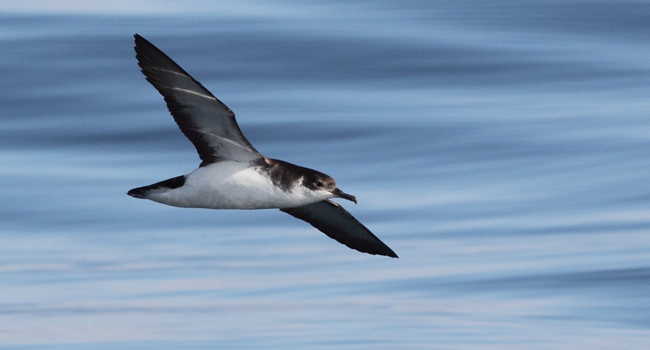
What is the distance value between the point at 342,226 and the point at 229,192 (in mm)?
2206

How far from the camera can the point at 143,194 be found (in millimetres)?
10227

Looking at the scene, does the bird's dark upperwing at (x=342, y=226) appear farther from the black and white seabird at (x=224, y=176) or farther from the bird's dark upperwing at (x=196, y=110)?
the bird's dark upperwing at (x=196, y=110)

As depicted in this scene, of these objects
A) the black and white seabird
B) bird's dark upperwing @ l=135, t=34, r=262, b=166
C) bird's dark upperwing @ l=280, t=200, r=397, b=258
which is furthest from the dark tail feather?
bird's dark upperwing @ l=280, t=200, r=397, b=258

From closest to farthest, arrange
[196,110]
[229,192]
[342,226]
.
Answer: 1. [196,110]
2. [229,192]
3. [342,226]

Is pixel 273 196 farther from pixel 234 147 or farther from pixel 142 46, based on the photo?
pixel 142 46

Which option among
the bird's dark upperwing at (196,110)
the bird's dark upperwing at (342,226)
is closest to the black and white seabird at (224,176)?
the bird's dark upperwing at (196,110)

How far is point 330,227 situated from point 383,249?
21.3 inches

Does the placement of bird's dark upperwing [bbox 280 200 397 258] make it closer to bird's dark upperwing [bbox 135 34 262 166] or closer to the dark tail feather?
bird's dark upperwing [bbox 135 34 262 166]

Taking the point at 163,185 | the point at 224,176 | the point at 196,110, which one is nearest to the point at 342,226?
the point at 224,176

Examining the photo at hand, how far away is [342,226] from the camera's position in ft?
39.7

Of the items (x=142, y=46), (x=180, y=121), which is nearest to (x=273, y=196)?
(x=180, y=121)

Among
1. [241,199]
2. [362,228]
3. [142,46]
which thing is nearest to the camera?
[142,46]

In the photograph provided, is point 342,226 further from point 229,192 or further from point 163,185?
point 163,185

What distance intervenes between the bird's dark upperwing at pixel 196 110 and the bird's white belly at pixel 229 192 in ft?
0.48
